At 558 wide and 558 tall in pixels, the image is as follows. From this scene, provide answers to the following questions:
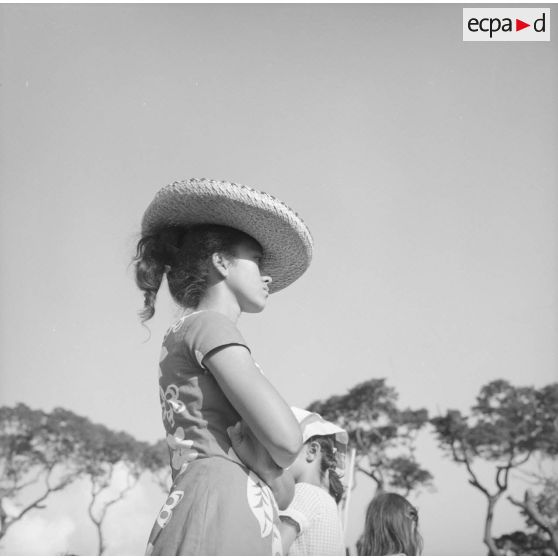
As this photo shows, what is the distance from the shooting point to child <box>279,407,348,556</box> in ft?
8.39

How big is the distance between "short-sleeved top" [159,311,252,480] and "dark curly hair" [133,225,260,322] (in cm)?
15

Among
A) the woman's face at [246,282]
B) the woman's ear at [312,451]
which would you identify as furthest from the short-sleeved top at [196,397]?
the woman's ear at [312,451]

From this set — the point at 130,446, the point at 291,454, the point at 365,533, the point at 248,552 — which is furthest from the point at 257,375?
the point at 130,446

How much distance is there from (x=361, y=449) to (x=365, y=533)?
2323cm

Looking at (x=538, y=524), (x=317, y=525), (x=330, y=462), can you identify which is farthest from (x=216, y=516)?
(x=538, y=524)

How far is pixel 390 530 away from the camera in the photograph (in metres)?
2.92

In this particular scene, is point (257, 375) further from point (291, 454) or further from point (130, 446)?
point (130, 446)

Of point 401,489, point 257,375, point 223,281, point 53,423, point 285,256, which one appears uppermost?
point 53,423

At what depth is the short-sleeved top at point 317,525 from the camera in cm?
255

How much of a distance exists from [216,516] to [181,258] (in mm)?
583

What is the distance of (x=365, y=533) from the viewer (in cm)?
295

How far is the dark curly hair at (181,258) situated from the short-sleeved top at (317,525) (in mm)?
1143

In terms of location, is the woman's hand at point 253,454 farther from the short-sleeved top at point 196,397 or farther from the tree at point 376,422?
the tree at point 376,422

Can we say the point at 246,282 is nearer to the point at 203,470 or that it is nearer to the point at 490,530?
the point at 203,470
